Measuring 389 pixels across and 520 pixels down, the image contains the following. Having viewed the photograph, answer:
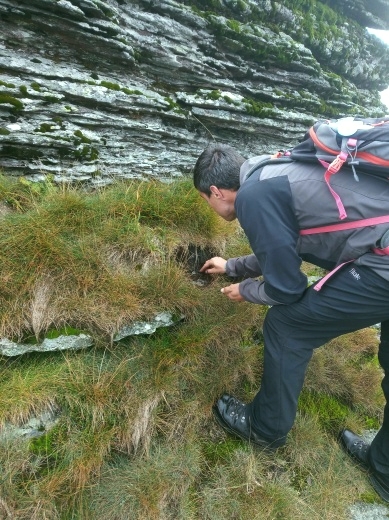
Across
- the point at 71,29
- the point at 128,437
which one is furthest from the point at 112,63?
the point at 128,437

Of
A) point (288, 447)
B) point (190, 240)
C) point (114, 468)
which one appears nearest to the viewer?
point (114, 468)

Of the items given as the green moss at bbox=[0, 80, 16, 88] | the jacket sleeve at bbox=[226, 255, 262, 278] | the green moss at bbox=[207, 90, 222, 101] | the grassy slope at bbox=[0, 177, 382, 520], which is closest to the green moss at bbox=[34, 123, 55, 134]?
the green moss at bbox=[0, 80, 16, 88]

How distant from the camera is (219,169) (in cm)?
372

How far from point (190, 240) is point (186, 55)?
10.2 ft

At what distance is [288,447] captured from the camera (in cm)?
452

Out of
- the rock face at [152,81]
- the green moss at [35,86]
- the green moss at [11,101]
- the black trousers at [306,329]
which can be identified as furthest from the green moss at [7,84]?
the black trousers at [306,329]

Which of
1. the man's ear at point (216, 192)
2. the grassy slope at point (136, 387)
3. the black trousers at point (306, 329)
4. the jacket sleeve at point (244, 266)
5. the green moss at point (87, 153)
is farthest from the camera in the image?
the green moss at point (87, 153)

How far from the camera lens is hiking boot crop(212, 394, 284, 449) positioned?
4.24m

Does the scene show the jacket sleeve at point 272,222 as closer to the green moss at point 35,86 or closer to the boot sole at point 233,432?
the boot sole at point 233,432

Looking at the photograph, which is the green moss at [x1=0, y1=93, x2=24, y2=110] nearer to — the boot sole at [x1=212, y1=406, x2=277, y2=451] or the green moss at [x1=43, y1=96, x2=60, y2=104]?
the green moss at [x1=43, y1=96, x2=60, y2=104]

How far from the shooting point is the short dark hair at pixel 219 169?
146 inches

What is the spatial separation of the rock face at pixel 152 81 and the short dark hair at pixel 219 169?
7.65ft

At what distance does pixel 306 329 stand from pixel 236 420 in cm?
149

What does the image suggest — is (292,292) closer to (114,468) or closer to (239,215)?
(239,215)
